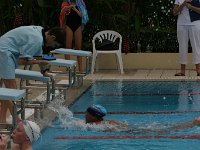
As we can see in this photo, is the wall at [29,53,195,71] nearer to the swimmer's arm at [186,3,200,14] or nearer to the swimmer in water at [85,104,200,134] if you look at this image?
the swimmer's arm at [186,3,200,14]

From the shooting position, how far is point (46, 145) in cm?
634

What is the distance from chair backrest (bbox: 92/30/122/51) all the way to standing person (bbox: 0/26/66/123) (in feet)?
20.2

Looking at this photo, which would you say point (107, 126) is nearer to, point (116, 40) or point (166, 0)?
point (116, 40)

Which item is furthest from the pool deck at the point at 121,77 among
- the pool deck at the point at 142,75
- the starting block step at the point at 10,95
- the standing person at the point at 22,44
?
the starting block step at the point at 10,95

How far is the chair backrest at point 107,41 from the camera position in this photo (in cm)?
1287

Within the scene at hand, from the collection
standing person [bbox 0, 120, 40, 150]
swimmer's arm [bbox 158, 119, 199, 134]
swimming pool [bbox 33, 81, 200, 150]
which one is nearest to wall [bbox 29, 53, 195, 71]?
swimming pool [bbox 33, 81, 200, 150]

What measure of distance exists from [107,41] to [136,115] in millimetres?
4844

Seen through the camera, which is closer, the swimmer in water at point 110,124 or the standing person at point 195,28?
the swimmer in water at point 110,124

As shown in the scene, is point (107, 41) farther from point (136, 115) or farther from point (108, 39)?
point (136, 115)

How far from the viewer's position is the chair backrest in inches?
507

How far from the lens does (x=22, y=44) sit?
21.8ft

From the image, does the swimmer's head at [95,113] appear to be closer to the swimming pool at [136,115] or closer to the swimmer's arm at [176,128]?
the swimming pool at [136,115]

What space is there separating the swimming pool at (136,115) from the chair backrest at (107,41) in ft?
5.45

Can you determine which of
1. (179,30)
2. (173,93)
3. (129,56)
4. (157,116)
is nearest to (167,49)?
(129,56)
